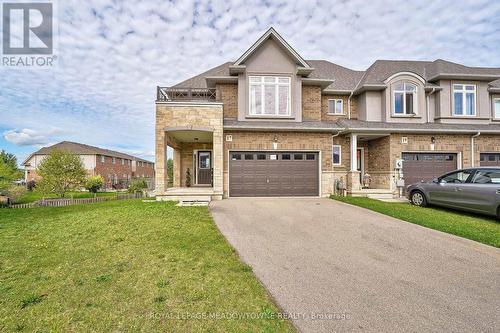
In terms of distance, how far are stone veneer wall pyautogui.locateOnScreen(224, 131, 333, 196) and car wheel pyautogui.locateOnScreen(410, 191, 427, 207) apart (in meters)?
3.80

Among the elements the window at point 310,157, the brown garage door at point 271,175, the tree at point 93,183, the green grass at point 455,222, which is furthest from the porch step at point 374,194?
the tree at point 93,183

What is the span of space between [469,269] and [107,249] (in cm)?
707

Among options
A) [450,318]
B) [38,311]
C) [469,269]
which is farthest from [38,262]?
[469,269]

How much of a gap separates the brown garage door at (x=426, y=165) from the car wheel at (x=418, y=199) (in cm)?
388

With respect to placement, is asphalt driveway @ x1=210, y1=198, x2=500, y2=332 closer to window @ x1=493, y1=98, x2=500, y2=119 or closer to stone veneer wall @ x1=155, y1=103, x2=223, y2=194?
stone veneer wall @ x1=155, y1=103, x2=223, y2=194

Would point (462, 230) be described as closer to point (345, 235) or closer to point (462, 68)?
point (345, 235)

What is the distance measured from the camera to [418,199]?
31.9 feet

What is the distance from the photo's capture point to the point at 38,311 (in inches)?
108

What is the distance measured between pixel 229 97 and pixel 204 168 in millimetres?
5062

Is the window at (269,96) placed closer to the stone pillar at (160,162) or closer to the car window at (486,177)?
the stone pillar at (160,162)

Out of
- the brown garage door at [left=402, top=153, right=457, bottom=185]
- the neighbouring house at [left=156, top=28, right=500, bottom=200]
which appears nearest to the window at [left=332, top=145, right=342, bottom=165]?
the neighbouring house at [left=156, top=28, right=500, bottom=200]

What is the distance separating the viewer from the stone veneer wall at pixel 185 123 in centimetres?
1127

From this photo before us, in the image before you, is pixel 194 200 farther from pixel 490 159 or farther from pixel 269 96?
pixel 490 159

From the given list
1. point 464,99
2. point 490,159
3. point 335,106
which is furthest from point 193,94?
point 490,159
